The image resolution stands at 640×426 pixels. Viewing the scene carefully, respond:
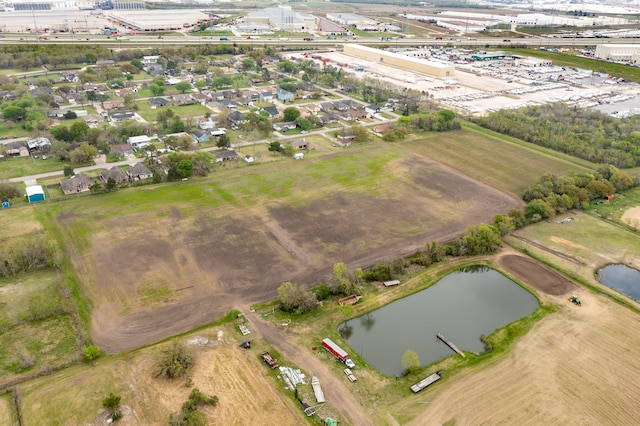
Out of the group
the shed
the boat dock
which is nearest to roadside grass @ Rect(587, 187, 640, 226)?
the boat dock

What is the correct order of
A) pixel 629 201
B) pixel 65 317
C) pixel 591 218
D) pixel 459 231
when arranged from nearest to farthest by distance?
pixel 65 317 < pixel 459 231 < pixel 591 218 < pixel 629 201

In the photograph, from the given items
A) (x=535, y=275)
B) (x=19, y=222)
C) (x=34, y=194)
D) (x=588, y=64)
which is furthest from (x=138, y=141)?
(x=588, y=64)

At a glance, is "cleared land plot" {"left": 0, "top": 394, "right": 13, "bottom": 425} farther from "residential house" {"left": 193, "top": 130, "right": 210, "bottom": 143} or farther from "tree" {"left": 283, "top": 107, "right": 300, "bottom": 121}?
"tree" {"left": 283, "top": 107, "right": 300, "bottom": 121}

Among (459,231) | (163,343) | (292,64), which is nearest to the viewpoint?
(163,343)

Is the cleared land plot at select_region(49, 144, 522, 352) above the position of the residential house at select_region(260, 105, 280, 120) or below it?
below

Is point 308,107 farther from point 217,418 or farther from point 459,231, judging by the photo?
point 217,418

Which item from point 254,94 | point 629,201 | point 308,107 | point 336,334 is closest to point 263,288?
point 336,334

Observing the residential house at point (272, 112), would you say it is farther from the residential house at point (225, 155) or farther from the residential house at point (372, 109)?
the residential house at point (225, 155)
